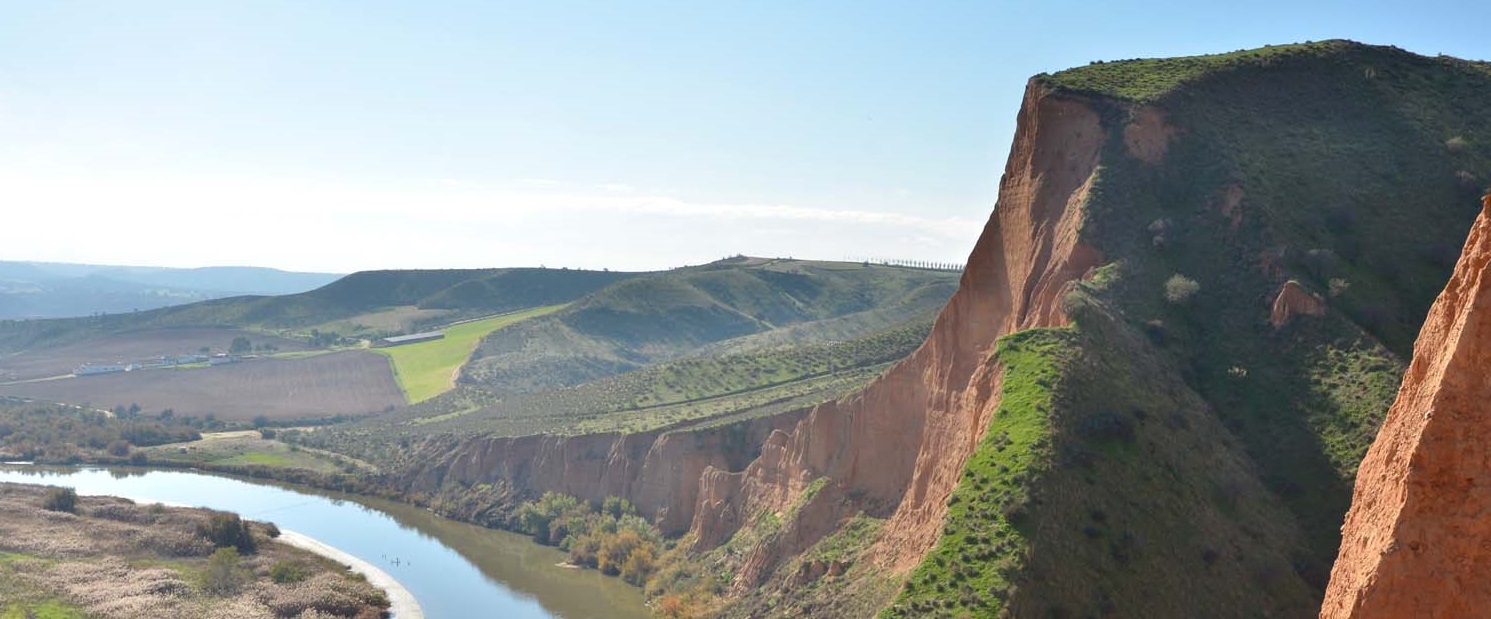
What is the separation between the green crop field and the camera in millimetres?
122625

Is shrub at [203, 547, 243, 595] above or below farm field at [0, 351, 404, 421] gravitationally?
below

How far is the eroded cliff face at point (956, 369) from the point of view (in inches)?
1547

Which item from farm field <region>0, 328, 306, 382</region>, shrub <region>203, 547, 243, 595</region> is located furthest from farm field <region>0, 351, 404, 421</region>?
shrub <region>203, 547, 243, 595</region>

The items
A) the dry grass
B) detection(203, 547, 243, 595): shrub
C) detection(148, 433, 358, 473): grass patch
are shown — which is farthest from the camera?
detection(148, 433, 358, 473): grass patch

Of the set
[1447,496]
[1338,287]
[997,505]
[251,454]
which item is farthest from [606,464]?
[1447,496]

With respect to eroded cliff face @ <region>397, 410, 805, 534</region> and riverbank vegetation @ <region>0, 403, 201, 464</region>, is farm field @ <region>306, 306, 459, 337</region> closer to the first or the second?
riverbank vegetation @ <region>0, 403, 201, 464</region>

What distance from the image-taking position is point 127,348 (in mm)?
160375

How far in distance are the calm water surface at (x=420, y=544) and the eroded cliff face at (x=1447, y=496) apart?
42.7m

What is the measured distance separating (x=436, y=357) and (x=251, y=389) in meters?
20.9

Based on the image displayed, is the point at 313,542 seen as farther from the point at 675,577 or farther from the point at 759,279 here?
the point at 759,279

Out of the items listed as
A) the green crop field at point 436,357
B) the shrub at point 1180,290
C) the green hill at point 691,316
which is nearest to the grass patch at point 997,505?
the shrub at point 1180,290

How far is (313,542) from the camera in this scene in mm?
69312

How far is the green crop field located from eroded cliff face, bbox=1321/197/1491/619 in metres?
111

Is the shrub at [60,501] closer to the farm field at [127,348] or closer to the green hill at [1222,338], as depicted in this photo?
the green hill at [1222,338]
